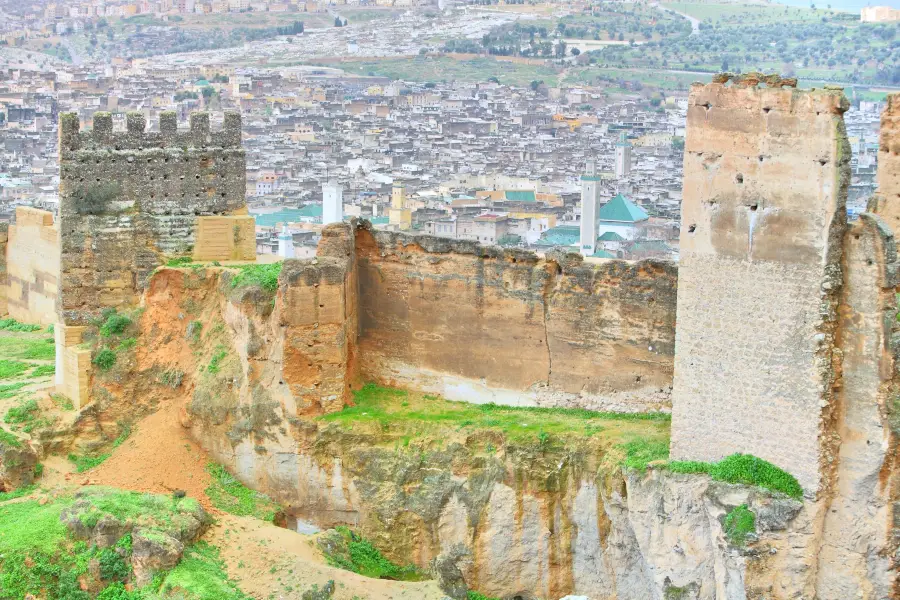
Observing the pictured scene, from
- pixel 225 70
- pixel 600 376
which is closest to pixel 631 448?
pixel 600 376

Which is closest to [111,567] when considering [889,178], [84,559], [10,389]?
[84,559]

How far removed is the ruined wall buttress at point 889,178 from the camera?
19.4 metres

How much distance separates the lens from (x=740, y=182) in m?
17.2

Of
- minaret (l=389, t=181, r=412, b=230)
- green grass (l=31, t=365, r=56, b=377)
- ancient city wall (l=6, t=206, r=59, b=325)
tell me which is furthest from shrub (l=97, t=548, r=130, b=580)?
minaret (l=389, t=181, r=412, b=230)

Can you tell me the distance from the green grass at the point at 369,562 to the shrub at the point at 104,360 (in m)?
3.89

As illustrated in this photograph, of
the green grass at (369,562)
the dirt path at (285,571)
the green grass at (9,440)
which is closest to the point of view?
the dirt path at (285,571)

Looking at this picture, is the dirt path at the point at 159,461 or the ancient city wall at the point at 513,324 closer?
the ancient city wall at the point at 513,324

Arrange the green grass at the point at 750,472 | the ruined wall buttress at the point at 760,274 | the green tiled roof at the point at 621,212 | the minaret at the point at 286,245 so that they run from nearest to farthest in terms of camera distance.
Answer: the ruined wall buttress at the point at 760,274, the green grass at the point at 750,472, the minaret at the point at 286,245, the green tiled roof at the point at 621,212

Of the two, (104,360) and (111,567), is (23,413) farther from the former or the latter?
(111,567)

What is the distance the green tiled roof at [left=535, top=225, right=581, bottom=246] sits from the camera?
6294cm

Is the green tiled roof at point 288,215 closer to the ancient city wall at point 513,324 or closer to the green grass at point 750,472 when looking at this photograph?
the ancient city wall at point 513,324

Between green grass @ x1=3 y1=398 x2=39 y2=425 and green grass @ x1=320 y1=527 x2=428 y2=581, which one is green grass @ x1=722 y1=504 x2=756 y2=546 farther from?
green grass @ x1=3 y1=398 x2=39 y2=425

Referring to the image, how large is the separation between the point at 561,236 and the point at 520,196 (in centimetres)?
1397

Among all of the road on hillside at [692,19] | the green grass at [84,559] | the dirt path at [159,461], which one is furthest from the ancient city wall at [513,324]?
the road on hillside at [692,19]
